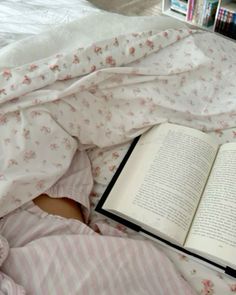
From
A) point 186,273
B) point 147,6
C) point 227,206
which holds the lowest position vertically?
point 186,273

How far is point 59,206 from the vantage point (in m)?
0.69

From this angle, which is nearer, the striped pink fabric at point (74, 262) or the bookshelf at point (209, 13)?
the striped pink fabric at point (74, 262)

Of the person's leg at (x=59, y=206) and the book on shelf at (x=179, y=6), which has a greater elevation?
the book on shelf at (x=179, y=6)

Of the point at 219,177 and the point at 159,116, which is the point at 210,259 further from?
the point at 159,116

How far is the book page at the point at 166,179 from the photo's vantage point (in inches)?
25.4

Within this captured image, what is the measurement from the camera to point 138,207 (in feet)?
2.18

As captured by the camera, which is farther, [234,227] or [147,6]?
[147,6]

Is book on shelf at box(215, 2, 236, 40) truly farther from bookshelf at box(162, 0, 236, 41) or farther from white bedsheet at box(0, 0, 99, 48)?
white bedsheet at box(0, 0, 99, 48)

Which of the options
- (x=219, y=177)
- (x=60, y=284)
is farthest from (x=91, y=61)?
(x=60, y=284)

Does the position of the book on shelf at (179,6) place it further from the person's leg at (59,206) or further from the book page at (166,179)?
the person's leg at (59,206)

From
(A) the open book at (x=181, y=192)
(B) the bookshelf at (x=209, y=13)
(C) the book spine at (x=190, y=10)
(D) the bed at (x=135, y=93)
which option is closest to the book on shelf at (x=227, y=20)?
(B) the bookshelf at (x=209, y=13)

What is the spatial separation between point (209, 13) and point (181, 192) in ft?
4.66

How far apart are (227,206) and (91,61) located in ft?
1.49

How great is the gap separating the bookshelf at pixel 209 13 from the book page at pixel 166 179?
3.89 feet
